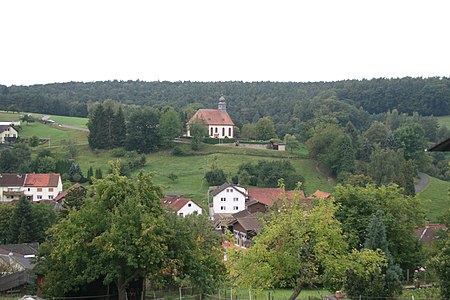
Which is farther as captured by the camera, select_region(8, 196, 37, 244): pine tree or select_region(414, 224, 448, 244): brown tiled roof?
select_region(8, 196, 37, 244): pine tree

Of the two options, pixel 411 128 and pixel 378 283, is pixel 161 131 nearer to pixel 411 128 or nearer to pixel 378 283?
pixel 411 128

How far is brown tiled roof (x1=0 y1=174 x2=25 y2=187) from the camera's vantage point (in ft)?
245

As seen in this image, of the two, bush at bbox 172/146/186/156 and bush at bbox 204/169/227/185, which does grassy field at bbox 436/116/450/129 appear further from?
bush at bbox 204/169/227/185

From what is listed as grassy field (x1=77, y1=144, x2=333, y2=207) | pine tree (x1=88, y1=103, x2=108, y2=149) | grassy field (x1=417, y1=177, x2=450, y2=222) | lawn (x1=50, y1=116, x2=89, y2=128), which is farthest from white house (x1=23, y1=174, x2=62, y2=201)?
lawn (x1=50, y1=116, x2=89, y2=128)

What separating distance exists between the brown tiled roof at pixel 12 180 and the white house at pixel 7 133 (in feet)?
80.2

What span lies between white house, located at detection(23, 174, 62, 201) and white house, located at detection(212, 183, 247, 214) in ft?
68.2

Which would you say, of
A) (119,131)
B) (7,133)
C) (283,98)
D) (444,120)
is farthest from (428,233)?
(283,98)

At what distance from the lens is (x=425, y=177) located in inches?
3236

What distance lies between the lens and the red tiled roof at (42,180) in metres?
74.9

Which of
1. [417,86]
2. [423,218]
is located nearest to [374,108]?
[417,86]

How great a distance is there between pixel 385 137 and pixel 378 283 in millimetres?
70715

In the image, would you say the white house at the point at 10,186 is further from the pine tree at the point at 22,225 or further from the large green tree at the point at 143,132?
the pine tree at the point at 22,225

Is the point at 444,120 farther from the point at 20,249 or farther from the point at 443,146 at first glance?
the point at 443,146

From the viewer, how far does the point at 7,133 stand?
101 m
